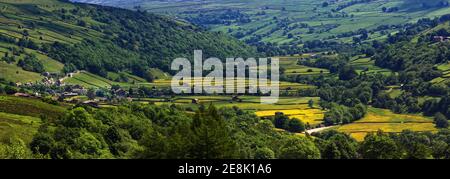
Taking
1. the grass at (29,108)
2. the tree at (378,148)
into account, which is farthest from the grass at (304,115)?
the tree at (378,148)

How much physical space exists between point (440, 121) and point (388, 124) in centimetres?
1305

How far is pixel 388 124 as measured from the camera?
181m

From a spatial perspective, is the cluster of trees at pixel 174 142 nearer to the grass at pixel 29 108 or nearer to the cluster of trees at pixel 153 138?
the cluster of trees at pixel 153 138

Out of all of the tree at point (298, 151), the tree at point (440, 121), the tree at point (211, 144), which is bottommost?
the tree at point (440, 121)

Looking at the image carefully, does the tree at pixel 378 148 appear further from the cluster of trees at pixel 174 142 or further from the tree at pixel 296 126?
the tree at pixel 296 126

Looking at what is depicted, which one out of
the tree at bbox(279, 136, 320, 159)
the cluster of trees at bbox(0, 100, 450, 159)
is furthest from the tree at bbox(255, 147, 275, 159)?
the tree at bbox(279, 136, 320, 159)

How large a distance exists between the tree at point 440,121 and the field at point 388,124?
4.68 ft

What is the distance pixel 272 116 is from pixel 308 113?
52.0ft

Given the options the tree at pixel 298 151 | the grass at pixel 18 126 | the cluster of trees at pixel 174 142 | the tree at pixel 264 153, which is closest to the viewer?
the cluster of trees at pixel 174 142

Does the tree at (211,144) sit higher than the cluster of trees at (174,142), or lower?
higher

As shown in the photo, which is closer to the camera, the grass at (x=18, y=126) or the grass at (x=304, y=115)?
the grass at (x=18, y=126)

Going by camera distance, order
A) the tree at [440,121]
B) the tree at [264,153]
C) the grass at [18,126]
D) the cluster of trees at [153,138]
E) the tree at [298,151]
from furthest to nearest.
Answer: the tree at [440,121] < the tree at [264,153] < the grass at [18,126] < the tree at [298,151] < the cluster of trees at [153,138]

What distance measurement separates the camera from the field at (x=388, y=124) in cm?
17202

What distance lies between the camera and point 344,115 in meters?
193
